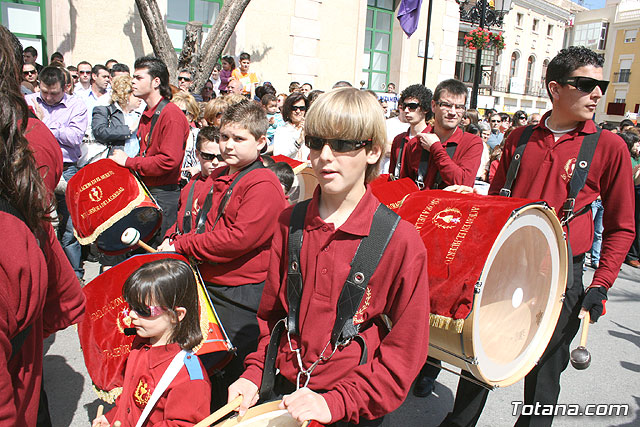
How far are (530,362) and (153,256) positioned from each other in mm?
1995

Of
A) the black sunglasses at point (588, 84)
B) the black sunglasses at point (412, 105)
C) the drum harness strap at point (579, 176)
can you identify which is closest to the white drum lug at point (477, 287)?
the drum harness strap at point (579, 176)

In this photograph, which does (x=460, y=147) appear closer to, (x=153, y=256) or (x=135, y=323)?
(x=153, y=256)

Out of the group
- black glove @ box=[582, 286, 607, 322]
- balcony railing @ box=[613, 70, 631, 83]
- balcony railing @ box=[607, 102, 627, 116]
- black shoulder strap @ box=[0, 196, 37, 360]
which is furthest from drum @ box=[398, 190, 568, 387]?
balcony railing @ box=[613, 70, 631, 83]

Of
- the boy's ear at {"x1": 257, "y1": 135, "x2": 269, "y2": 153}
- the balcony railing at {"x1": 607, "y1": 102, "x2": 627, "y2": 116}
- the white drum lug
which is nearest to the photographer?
the white drum lug

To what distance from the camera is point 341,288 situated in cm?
171

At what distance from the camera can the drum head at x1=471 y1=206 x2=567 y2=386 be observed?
2.34 metres

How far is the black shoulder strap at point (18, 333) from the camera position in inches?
52.2

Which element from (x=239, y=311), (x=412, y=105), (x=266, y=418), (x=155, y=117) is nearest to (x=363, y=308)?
(x=266, y=418)

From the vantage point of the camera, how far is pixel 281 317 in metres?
1.96

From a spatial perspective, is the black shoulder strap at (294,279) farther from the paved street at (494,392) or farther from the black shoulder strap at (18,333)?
the paved street at (494,392)

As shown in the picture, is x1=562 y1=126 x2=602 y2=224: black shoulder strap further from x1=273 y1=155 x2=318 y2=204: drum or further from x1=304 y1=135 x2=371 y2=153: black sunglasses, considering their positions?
x1=273 y1=155 x2=318 y2=204: drum

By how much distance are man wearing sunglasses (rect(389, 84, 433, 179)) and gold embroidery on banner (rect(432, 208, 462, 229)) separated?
138cm

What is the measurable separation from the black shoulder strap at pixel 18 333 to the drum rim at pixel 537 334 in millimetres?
1609

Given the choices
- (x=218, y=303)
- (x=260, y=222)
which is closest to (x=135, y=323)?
(x=218, y=303)
